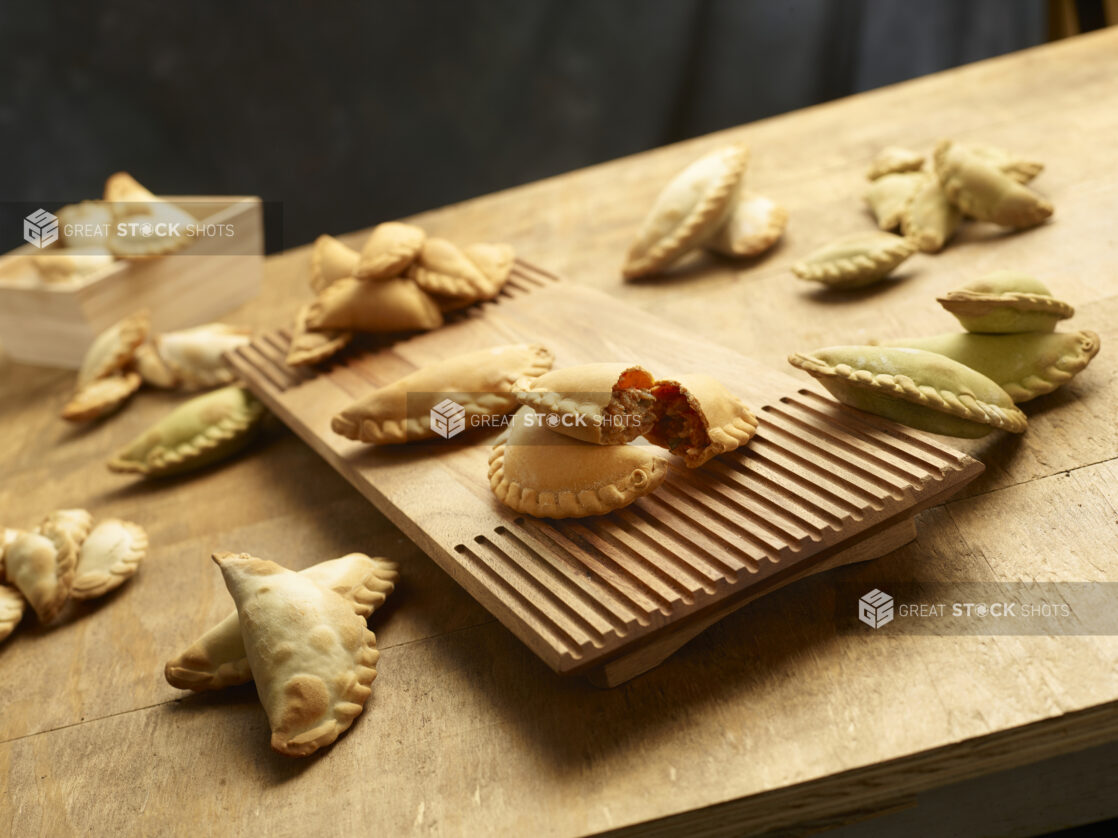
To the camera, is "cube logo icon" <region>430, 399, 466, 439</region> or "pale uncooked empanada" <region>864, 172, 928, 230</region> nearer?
"cube logo icon" <region>430, 399, 466, 439</region>

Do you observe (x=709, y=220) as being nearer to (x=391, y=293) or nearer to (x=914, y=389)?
(x=391, y=293)

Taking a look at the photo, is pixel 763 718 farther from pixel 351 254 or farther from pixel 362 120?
pixel 362 120

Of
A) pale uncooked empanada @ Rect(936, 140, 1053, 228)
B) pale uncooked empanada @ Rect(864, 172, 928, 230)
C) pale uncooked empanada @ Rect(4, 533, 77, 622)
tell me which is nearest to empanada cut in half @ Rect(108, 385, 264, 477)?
pale uncooked empanada @ Rect(4, 533, 77, 622)

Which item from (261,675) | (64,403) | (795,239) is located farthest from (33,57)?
(261,675)

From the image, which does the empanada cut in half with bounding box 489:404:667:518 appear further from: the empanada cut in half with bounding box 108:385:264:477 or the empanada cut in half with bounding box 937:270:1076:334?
the empanada cut in half with bounding box 108:385:264:477

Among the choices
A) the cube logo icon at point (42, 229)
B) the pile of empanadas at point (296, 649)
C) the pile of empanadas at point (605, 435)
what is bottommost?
the cube logo icon at point (42, 229)

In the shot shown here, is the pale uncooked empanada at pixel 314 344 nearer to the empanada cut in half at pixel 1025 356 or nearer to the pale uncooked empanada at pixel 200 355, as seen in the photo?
the pale uncooked empanada at pixel 200 355

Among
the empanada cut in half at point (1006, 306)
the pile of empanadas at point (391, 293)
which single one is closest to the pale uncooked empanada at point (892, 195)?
the empanada cut in half at point (1006, 306)

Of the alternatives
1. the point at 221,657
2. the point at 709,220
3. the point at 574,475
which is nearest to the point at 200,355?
the point at 221,657
